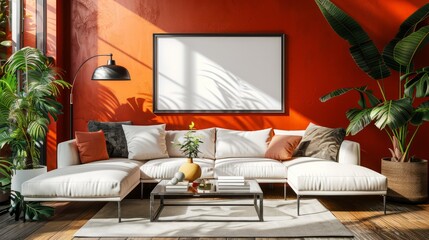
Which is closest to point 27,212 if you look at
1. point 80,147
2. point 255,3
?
point 80,147

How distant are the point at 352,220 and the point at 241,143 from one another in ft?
5.80

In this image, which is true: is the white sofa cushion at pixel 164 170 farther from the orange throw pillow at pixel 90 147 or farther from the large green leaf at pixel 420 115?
the large green leaf at pixel 420 115

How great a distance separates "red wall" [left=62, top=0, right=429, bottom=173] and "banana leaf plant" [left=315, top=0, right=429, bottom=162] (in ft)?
1.39

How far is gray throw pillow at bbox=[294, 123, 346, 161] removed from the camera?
5.04 meters

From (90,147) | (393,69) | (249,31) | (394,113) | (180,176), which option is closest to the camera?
(180,176)

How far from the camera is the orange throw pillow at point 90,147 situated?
16.1ft

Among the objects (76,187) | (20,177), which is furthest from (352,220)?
(20,177)

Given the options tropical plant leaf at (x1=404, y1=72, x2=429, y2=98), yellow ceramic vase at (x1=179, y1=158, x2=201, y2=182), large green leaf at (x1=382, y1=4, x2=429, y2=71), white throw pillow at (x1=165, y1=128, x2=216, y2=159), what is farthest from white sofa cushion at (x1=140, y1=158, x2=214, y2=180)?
large green leaf at (x1=382, y1=4, x2=429, y2=71)

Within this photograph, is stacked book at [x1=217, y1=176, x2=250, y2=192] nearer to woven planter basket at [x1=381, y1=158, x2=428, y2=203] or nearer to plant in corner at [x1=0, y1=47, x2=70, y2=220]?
plant in corner at [x1=0, y1=47, x2=70, y2=220]

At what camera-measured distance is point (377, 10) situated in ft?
18.9

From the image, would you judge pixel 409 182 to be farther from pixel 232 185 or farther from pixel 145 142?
pixel 145 142

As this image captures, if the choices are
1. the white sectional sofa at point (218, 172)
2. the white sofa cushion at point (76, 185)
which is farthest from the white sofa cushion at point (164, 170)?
the white sofa cushion at point (76, 185)

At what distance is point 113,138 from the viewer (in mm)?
5367

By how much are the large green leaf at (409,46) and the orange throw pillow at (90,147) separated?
11.6ft
